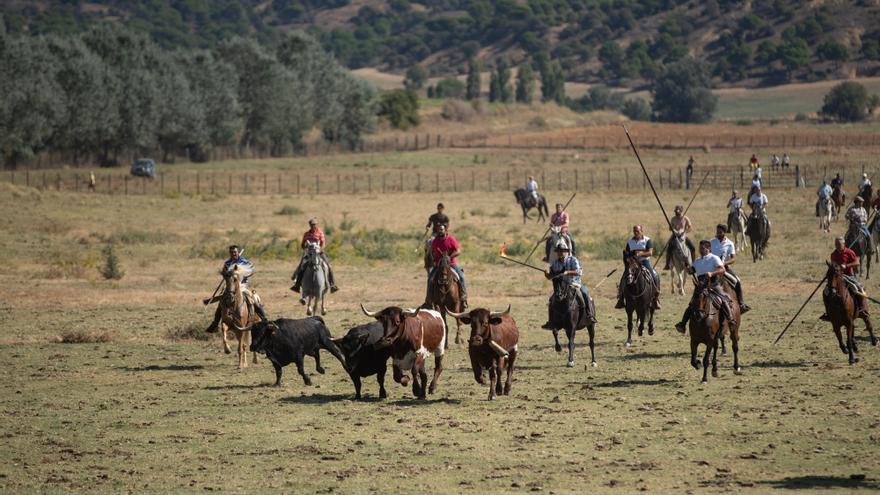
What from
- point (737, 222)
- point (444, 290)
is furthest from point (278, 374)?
point (737, 222)

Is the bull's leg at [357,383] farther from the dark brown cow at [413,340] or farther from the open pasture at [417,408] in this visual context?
the dark brown cow at [413,340]

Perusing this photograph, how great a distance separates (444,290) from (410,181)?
191ft

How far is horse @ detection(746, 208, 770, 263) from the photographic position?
129 feet

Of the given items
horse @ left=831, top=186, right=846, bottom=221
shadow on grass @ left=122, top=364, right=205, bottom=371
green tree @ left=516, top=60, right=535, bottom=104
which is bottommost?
shadow on grass @ left=122, top=364, right=205, bottom=371

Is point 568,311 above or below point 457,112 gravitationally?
below

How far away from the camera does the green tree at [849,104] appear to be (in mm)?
147125

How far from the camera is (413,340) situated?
58.6 feet

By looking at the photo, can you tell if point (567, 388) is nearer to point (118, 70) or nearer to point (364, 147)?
point (118, 70)

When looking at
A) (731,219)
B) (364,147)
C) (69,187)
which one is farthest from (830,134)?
(731,219)

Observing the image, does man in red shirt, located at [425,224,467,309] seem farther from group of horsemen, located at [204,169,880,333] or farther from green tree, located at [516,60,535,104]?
green tree, located at [516,60,535,104]

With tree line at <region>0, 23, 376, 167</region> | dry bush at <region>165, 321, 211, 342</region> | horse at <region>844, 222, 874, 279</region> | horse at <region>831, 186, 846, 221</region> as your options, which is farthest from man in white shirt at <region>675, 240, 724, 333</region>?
tree line at <region>0, 23, 376, 167</region>

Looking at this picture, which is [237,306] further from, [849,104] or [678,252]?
[849,104]

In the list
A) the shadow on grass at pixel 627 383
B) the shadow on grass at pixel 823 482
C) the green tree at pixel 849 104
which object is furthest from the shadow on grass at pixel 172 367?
the green tree at pixel 849 104

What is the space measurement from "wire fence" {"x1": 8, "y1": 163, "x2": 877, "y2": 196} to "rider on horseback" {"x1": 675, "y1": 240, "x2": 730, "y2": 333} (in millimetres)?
49272
